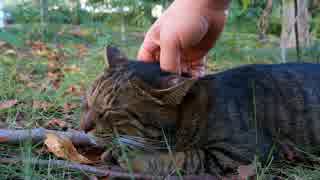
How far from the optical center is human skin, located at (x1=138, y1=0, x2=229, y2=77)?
2029 millimetres

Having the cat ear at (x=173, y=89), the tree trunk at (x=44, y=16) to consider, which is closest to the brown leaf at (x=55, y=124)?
the cat ear at (x=173, y=89)

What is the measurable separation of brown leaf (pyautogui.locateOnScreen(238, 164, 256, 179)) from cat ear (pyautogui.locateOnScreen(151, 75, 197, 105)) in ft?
1.15

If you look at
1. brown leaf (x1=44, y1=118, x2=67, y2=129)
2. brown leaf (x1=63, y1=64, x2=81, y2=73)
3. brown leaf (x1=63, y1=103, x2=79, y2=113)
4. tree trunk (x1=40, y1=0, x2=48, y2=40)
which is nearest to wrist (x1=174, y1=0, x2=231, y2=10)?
brown leaf (x1=44, y1=118, x2=67, y2=129)

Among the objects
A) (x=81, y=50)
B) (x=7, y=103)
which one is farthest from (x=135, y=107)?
(x=81, y=50)

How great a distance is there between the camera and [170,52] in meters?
2.03

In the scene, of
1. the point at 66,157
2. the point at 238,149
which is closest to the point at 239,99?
the point at 238,149

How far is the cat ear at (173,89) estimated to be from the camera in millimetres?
1791

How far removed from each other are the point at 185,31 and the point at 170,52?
0.35 ft

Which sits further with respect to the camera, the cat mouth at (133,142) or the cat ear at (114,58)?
the cat ear at (114,58)

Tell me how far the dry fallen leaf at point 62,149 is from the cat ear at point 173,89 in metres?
0.41

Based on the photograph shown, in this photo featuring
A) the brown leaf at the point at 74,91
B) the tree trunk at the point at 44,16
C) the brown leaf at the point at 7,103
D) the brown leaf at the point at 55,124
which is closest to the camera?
the brown leaf at the point at 55,124

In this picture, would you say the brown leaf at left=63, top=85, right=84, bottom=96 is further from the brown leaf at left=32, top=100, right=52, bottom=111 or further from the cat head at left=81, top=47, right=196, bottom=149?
the cat head at left=81, top=47, right=196, bottom=149

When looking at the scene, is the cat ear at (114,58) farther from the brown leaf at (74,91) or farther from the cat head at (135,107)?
the brown leaf at (74,91)

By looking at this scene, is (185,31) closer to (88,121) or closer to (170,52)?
(170,52)
